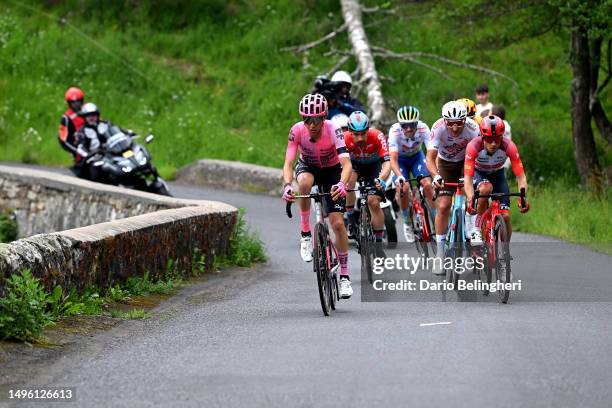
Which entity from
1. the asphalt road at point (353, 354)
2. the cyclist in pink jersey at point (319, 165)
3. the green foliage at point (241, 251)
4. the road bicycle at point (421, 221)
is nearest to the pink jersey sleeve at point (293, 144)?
the cyclist in pink jersey at point (319, 165)

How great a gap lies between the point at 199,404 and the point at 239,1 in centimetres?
3101

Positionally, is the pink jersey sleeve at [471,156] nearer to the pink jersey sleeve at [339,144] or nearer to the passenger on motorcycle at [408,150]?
the pink jersey sleeve at [339,144]

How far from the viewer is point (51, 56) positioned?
35500 millimetres

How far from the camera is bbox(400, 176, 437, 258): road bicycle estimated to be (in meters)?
16.8

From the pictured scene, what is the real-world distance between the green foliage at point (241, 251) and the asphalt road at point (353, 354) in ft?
9.63

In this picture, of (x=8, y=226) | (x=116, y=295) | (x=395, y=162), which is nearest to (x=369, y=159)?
(x=395, y=162)

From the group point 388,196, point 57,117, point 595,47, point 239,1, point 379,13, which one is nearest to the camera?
point 388,196

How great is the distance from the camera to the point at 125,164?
22219 mm

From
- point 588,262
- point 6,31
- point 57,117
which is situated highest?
point 6,31

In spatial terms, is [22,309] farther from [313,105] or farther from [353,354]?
[313,105]

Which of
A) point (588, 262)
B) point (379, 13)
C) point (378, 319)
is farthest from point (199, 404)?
point (379, 13)

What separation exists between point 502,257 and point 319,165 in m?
2.02

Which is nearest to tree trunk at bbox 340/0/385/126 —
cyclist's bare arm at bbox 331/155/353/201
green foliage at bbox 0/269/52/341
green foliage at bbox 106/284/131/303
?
cyclist's bare arm at bbox 331/155/353/201

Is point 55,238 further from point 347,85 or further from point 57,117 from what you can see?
point 57,117
